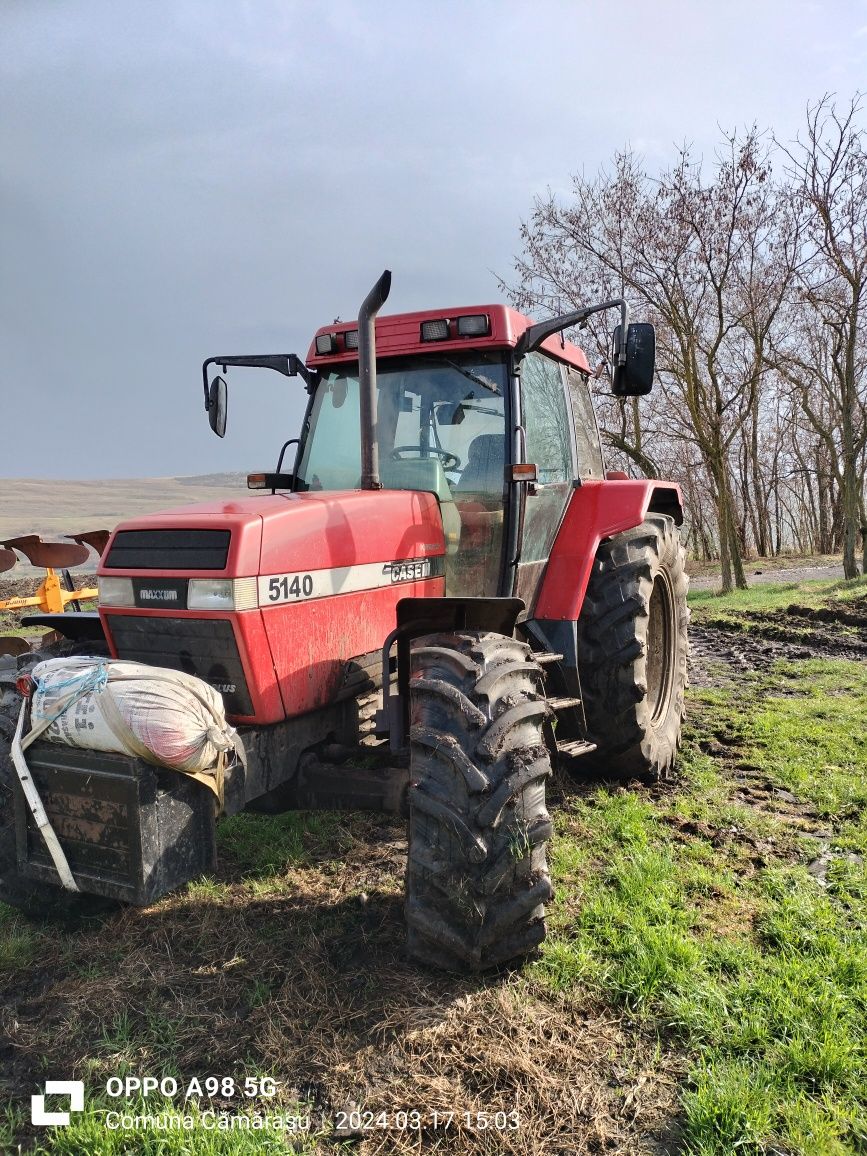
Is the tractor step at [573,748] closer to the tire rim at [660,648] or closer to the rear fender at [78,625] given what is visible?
the tire rim at [660,648]

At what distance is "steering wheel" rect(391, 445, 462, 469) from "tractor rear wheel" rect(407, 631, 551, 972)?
4.30 feet

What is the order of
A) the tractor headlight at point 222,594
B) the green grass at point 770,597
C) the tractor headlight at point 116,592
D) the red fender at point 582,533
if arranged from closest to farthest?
1. the tractor headlight at point 222,594
2. the tractor headlight at point 116,592
3. the red fender at point 582,533
4. the green grass at point 770,597

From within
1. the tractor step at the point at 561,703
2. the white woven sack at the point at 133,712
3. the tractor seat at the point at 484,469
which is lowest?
the tractor step at the point at 561,703

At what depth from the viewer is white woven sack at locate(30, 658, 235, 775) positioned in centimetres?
233

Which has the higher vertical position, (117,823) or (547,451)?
(547,451)

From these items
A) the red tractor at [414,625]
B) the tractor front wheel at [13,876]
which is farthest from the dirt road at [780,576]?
the tractor front wheel at [13,876]

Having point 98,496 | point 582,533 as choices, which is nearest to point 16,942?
point 582,533

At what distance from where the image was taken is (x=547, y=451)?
3965 mm

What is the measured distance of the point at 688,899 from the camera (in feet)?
9.97

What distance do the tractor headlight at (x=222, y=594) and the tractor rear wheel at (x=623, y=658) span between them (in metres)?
1.81

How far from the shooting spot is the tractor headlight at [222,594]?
2.65 meters

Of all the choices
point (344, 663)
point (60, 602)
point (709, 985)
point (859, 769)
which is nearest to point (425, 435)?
point (344, 663)

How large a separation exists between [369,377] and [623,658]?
1.76m

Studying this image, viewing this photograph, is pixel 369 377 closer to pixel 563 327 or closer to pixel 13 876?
pixel 563 327
